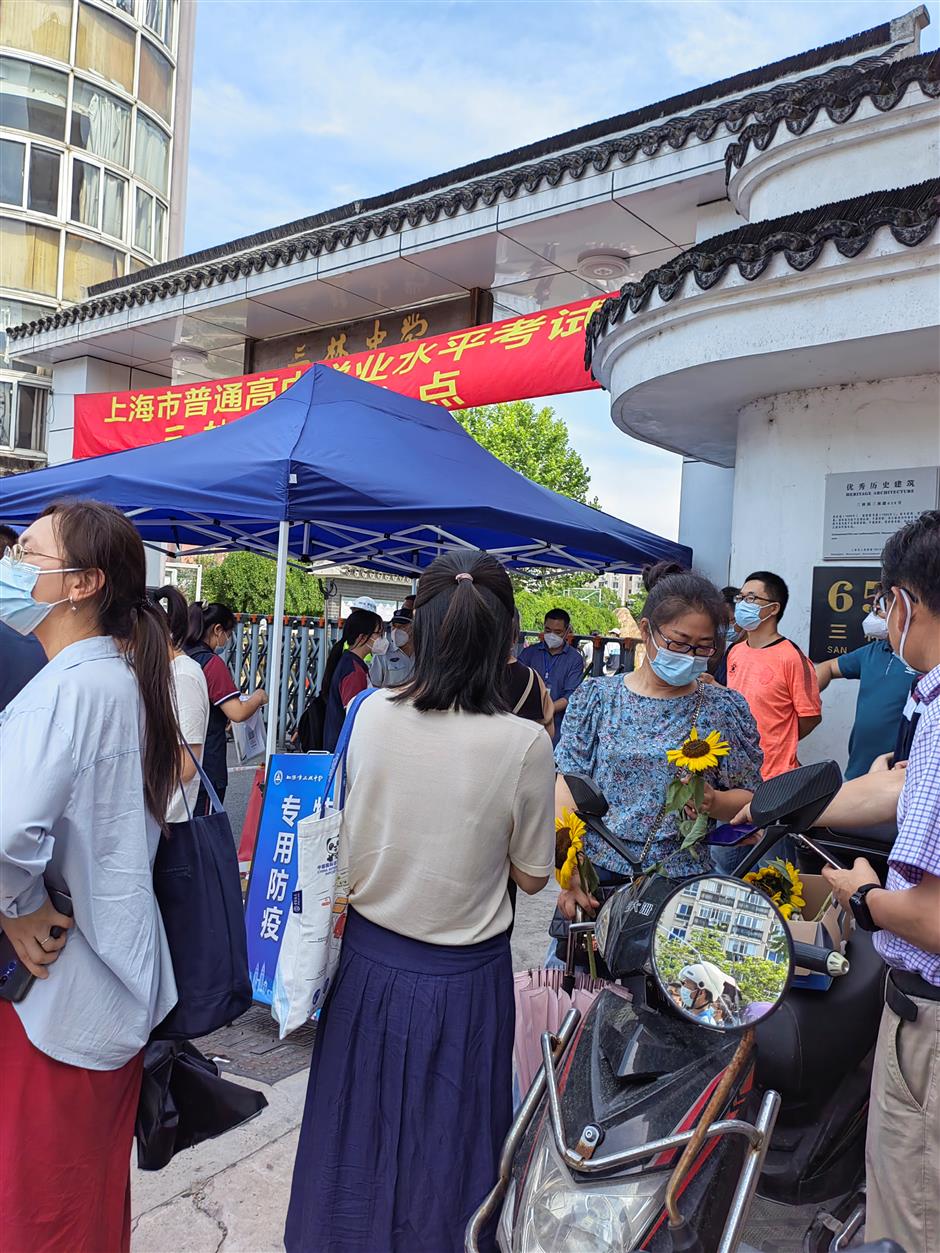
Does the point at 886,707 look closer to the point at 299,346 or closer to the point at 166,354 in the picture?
the point at 299,346

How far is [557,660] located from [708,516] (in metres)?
1.75

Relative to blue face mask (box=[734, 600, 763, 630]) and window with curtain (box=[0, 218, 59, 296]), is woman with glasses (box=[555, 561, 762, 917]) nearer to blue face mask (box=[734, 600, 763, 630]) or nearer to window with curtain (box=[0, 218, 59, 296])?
blue face mask (box=[734, 600, 763, 630])

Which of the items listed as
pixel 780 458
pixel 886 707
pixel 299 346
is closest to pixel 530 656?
pixel 780 458

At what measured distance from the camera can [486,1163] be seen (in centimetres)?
192

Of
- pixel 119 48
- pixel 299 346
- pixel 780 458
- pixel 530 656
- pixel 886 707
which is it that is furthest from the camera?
pixel 119 48

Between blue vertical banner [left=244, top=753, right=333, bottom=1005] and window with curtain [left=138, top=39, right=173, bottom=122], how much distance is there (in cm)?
2052

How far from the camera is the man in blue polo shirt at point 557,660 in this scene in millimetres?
7887

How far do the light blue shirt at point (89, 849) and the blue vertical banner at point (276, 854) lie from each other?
6.52 feet

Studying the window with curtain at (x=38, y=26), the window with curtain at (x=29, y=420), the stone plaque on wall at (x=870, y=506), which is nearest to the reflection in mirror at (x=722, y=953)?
the stone plaque on wall at (x=870, y=506)

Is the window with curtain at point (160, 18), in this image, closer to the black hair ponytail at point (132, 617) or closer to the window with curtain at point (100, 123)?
the window with curtain at point (100, 123)

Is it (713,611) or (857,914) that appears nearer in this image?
(857,914)

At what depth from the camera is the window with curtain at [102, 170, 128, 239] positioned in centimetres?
1906

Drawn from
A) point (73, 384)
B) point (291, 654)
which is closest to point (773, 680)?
point (291, 654)

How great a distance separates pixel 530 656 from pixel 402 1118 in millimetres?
6454
